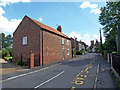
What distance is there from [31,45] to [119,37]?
14300mm

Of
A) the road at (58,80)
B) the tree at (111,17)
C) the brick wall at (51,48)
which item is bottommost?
the road at (58,80)

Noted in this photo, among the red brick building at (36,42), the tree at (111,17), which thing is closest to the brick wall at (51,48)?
the red brick building at (36,42)

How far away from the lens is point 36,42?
1667cm

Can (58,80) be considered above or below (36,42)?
below

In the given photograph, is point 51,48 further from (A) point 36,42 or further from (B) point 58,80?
(B) point 58,80

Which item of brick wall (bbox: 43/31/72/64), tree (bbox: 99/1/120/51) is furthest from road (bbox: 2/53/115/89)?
tree (bbox: 99/1/120/51)

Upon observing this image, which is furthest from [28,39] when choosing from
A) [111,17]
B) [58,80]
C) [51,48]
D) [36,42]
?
[111,17]

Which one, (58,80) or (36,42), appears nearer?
(58,80)

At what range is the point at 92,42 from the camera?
101m

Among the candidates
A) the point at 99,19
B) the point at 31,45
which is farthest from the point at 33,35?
the point at 99,19

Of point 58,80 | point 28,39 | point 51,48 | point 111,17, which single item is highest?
point 111,17

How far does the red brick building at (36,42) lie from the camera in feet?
53.7

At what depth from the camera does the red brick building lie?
16359 mm

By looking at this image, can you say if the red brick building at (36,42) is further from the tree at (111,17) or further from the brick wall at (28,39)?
the tree at (111,17)
